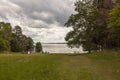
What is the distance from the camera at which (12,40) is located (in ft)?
373

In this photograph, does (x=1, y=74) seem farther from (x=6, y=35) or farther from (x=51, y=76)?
(x=6, y=35)

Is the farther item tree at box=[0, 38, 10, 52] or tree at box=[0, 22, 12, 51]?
tree at box=[0, 22, 12, 51]

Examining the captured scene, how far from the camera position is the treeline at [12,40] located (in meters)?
102

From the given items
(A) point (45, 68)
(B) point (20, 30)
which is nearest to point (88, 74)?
(A) point (45, 68)

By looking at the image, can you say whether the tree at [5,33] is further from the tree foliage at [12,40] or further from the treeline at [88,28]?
the treeline at [88,28]

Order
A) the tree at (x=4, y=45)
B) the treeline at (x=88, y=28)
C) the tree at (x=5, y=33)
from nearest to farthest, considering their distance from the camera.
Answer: the treeline at (x=88, y=28), the tree at (x=4, y=45), the tree at (x=5, y=33)

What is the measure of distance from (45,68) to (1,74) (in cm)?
451

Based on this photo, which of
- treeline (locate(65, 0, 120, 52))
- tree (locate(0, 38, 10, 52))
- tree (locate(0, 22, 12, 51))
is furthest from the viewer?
tree (locate(0, 22, 12, 51))

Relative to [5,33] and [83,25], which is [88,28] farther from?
[5,33]

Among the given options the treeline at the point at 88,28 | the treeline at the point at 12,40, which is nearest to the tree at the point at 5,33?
the treeline at the point at 12,40

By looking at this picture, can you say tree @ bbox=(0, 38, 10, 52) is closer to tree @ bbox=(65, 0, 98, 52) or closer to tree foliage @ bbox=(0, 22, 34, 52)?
tree foliage @ bbox=(0, 22, 34, 52)

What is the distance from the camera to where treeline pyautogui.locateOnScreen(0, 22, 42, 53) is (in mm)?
101938

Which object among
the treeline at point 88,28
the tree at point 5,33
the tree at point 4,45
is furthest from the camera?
the tree at point 5,33

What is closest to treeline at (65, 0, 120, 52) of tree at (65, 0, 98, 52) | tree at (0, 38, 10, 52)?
tree at (65, 0, 98, 52)
